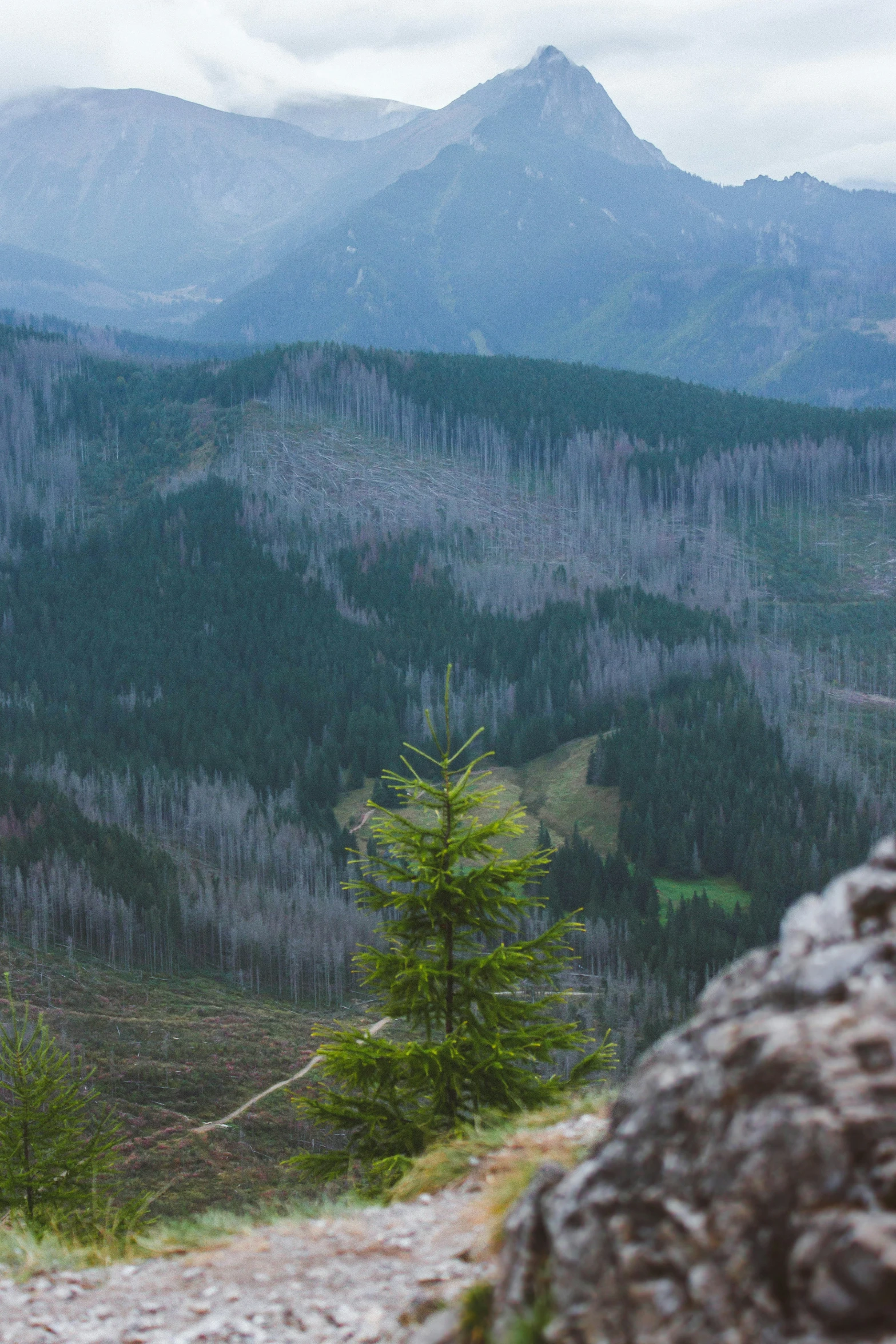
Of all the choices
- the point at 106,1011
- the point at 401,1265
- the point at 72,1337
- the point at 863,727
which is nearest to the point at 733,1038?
the point at 401,1265

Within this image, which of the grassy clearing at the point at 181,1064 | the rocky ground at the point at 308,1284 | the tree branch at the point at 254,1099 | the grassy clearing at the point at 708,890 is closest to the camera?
the rocky ground at the point at 308,1284

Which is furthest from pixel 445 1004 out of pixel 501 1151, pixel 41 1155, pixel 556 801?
pixel 556 801

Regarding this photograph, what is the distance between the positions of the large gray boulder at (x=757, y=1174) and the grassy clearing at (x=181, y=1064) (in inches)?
1540

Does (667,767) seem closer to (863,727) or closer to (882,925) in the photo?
(863,727)

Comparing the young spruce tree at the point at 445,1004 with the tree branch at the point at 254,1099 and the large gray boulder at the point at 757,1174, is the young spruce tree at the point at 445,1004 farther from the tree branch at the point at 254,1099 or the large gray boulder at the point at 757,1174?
the tree branch at the point at 254,1099

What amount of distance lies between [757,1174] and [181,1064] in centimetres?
6686

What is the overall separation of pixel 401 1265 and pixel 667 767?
136m

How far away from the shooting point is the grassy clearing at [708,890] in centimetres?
12175

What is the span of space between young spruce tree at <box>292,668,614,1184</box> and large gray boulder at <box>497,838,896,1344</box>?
9521mm

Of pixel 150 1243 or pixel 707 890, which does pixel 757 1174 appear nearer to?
pixel 150 1243

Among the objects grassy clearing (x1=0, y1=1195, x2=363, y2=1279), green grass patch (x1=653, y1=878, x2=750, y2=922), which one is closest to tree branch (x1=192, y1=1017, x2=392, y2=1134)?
grassy clearing (x1=0, y1=1195, x2=363, y2=1279)

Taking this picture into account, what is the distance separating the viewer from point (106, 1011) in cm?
7750

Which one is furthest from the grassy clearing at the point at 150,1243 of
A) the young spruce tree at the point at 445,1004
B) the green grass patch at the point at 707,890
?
the green grass patch at the point at 707,890

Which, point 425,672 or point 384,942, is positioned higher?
point 425,672
